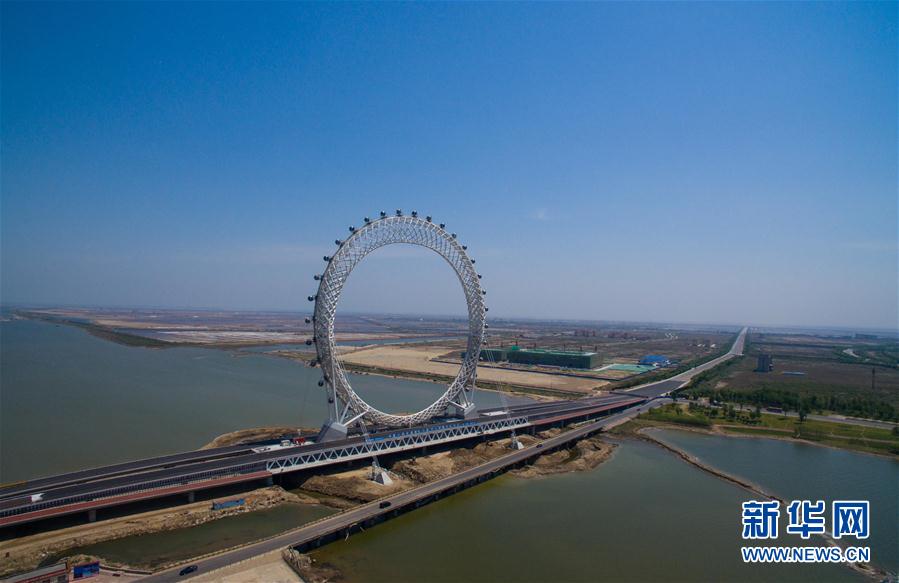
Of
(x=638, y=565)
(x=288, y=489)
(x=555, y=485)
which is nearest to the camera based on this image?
(x=638, y=565)

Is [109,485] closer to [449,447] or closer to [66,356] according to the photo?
[449,447]

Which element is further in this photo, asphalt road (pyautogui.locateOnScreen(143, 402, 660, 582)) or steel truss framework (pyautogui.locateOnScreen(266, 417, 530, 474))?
steel truss framework (pyautogui.locateOnScreen(266, 417, 530, 474))

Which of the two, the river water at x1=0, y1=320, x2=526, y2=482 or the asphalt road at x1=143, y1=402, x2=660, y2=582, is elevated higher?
the asphalt road at x1=143, y1=402, x2=660, y2=582

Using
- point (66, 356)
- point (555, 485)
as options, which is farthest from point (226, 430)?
point (66, 356)

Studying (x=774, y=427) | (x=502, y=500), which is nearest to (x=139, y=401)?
(x=502, y=500)

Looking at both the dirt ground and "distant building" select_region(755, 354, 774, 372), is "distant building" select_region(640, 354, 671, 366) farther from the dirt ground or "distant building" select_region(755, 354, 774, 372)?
the dirt ground

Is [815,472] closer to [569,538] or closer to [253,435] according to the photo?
[569,538]

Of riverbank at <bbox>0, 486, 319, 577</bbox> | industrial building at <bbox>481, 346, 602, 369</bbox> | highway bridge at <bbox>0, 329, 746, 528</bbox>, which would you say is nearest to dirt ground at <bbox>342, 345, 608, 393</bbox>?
industrial building at <bbox>481, 346, 602, 369</bbox>
